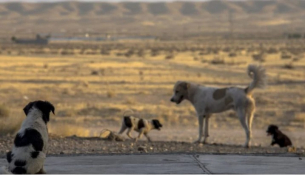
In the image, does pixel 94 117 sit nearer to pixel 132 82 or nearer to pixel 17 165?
pixel 132 82

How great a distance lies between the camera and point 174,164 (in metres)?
11.1

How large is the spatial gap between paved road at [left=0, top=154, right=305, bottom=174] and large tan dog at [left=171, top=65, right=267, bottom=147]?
16.7ft

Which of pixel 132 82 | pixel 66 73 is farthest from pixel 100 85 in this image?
pixel 66 73

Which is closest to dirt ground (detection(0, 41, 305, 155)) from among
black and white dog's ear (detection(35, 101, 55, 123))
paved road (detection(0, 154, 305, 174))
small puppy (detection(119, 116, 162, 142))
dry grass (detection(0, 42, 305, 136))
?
dry grass (detection(0, 42, 305, 136))

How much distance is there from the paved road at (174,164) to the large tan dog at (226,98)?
509cm

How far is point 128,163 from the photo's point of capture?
11.2 m

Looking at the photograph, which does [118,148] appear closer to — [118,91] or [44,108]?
[44,108]

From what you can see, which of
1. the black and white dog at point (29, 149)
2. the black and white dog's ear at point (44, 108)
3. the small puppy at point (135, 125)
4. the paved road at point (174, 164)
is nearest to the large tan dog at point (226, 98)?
the small puppy at point (135, 125)

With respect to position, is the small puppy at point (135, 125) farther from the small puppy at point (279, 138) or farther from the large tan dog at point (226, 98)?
the small puppy at point (279, 138)

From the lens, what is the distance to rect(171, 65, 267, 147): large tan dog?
56.6ft

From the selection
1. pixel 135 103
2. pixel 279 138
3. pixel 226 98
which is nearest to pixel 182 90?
pixel 226 98

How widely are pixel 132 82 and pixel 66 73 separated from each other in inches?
289

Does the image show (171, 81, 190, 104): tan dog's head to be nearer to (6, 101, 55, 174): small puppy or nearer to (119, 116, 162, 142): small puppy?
(119, 116, 162, 142): small puppy

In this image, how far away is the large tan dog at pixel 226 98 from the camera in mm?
17266
